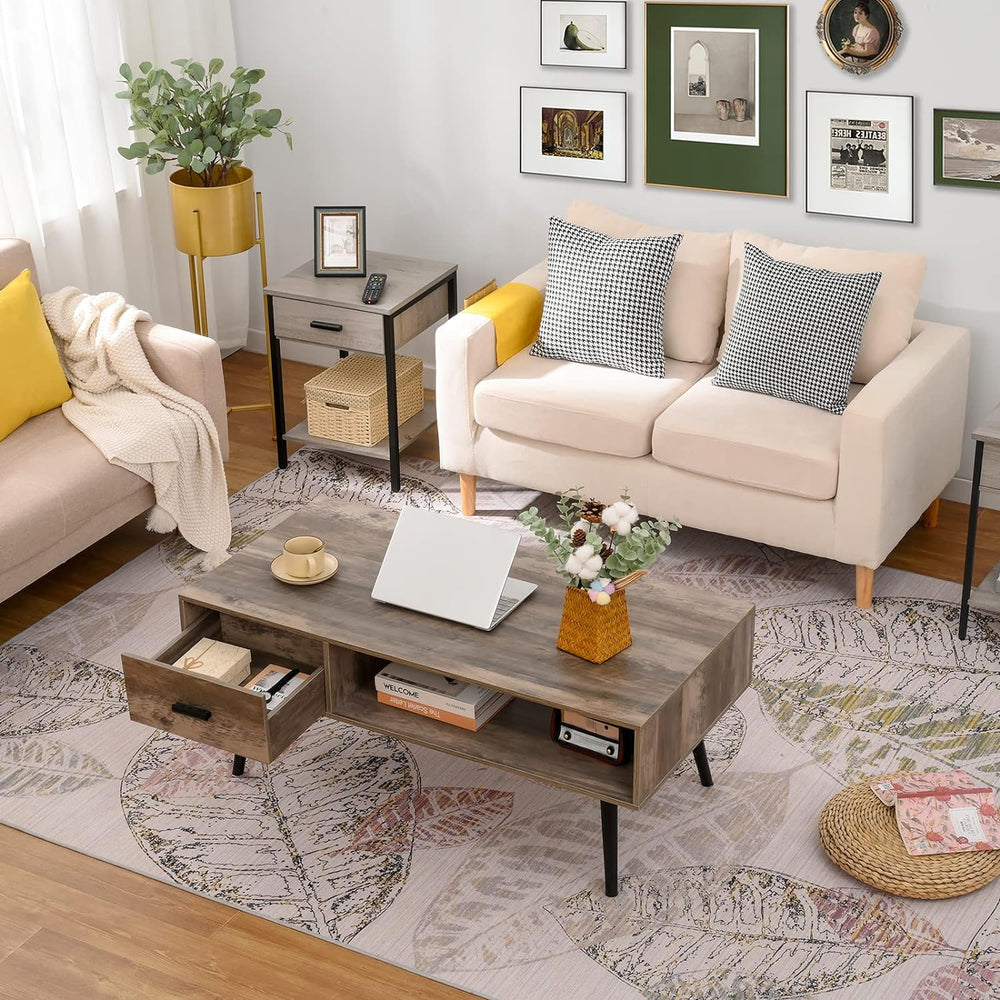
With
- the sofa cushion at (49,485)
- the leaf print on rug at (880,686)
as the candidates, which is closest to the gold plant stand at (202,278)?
the sofa cushion at (49,485)

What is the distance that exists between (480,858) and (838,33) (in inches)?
101

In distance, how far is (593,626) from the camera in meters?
2.70

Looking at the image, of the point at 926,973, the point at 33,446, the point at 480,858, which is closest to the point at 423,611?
the point at 480,858

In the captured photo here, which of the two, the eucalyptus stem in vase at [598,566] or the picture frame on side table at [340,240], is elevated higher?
the picture frame on side table at [340,240]

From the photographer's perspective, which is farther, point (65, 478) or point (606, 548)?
point (65, 478)

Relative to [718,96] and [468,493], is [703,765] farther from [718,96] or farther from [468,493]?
[718,96]

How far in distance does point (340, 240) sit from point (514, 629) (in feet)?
6.74

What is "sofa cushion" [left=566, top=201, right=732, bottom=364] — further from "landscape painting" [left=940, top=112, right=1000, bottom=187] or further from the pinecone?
the pinecone

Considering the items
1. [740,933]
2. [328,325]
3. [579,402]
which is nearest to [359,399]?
[328,325]

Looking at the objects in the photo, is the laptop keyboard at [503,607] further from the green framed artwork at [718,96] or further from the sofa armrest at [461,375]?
the green framed artwork at [718,96]

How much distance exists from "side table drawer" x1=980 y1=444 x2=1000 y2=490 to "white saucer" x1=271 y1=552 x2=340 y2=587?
1595mm

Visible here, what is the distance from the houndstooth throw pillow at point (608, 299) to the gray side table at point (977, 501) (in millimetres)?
1010

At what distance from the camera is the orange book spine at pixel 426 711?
2.83 metres

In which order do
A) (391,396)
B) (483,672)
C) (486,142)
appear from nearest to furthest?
(483,672) < (391,396) < (486,142)
